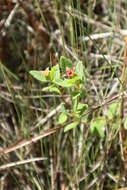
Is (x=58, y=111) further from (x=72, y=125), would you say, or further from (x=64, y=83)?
(x=64, y=83)

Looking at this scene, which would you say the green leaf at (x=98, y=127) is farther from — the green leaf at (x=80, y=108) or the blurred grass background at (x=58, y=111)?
the green leaf at (x=80, y=108)

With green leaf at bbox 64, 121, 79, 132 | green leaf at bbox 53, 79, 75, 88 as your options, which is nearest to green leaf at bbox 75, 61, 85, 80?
green leaf at bbox 53, 79, 75, 88

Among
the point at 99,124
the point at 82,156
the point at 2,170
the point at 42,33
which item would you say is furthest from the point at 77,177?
the point at 42,33

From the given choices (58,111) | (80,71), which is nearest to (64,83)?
(80,71)

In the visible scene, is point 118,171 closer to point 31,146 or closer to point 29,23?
point 31,146

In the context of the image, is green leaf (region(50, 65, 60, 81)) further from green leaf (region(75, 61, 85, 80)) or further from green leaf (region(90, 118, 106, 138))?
green leaf (region(90, 118, 106, 138))

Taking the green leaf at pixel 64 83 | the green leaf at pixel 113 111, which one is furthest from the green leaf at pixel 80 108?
the green leaf at pixel 113 111

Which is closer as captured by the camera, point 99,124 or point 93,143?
point 99,124

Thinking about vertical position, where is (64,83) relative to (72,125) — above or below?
above
